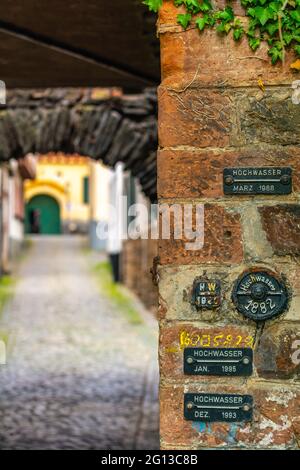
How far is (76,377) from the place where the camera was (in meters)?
8.90

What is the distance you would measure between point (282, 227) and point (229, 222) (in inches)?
6.5

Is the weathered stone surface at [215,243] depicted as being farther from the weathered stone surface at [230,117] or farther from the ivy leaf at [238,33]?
the ivy leaf at [238,33]

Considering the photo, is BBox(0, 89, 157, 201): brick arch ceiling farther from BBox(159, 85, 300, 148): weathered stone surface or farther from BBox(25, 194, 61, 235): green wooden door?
BBox(25, 194, 61, 235): green wooden door

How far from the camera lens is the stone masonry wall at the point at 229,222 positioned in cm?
263

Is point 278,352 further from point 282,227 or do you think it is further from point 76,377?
point 76,377

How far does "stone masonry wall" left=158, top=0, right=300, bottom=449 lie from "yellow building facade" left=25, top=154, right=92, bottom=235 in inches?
1463

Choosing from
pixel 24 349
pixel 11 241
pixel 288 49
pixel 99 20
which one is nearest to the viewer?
pixel 288 49

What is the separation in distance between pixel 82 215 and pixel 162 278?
38.7m

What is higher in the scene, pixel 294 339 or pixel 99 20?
pixel 99 20

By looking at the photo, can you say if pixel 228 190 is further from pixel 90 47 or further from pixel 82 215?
pixel 82 215

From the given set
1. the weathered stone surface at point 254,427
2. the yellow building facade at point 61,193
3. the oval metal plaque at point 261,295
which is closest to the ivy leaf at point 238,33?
the oval metal plaque at point 261,295

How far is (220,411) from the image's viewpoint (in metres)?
2.63

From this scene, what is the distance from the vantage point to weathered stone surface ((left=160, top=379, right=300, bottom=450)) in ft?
8.61

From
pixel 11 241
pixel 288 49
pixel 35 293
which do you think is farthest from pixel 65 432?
pixel 11 241
